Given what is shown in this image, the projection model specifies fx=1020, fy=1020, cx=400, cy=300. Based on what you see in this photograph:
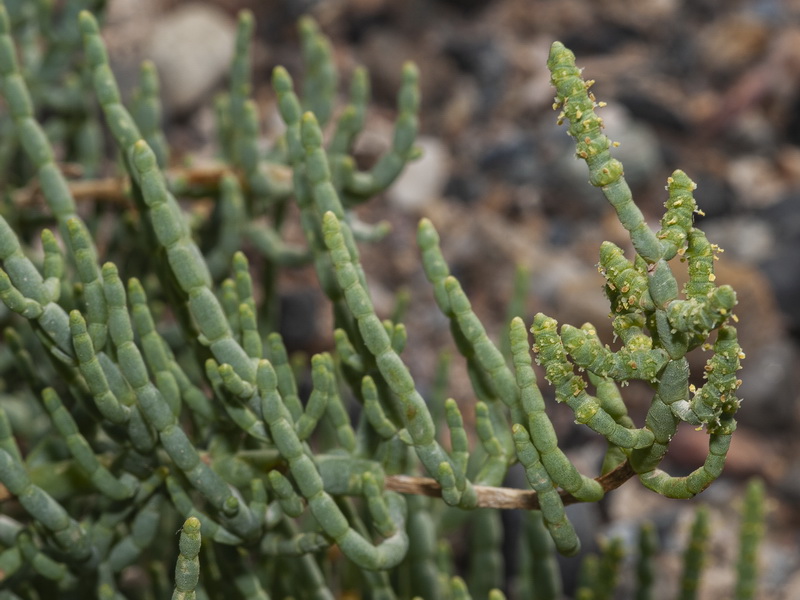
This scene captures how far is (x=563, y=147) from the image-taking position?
251 centimetres

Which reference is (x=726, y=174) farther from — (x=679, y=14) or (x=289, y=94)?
(x=289, y=94)

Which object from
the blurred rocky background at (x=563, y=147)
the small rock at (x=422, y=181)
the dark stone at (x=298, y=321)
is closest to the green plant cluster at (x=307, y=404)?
the dark stone at (x=298, y=321)

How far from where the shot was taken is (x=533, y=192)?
2.47 meters

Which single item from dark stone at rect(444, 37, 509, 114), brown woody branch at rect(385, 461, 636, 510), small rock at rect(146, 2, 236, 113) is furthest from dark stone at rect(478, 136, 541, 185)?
brown woody branch at rect(385, 461, 636, 510)

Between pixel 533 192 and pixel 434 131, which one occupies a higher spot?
pixel 434 131

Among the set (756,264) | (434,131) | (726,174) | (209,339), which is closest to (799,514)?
(756,264)

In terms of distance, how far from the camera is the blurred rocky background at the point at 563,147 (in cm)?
197

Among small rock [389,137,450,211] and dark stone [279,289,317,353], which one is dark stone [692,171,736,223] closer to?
small rock [389,137,450,211]

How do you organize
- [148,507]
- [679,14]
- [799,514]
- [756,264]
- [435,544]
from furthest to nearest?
[679,14]
[756,264]
[799,514]
[435,544]
[148,507]

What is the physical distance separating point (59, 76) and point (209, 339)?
0.64 meters

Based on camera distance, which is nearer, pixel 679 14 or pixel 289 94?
pixel 289 94

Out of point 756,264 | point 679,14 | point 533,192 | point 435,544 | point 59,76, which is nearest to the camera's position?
point 435,544

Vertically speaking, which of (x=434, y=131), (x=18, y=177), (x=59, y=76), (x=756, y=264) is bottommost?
(x=18, y=177)

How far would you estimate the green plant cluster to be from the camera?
0.57m
